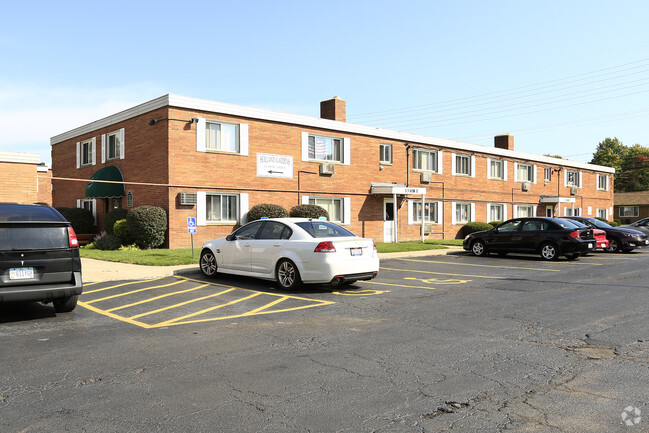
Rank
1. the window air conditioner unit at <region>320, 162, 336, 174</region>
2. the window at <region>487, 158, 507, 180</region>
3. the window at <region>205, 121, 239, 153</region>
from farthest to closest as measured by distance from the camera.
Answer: the window at <region>487, 158, 507, 180</region> < the window air conditioner unit at <region>320, 162, 336, 174</region> < the window at <region>205, 121, 239, 153</region>

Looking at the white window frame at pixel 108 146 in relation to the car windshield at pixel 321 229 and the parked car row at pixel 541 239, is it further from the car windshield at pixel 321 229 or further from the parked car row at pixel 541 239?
the parked car row at pixel 541 239

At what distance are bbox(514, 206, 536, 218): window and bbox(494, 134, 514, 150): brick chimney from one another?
14.5ft

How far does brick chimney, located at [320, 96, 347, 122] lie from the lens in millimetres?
26422

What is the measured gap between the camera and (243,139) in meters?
21.4

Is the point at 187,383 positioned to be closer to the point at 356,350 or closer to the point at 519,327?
the point at 356,350

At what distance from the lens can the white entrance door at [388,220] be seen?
89.0 ft

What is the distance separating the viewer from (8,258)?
745cm

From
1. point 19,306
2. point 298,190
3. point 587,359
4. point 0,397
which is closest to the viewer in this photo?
point 0,397

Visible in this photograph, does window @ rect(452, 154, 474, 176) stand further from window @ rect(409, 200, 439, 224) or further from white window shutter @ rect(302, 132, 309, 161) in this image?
white window shutter @ rect(302, 132, 309, 161)

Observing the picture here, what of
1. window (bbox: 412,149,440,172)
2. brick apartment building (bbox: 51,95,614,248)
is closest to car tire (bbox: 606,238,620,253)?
brick apartment building (bbox: 51,95,614,248)

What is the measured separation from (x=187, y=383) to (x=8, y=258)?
4252mm

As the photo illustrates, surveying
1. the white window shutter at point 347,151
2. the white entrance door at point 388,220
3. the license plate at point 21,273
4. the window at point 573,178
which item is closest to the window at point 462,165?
the white entrance door at point 388,220

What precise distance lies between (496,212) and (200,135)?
2195cm

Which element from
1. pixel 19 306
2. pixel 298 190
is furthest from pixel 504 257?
pixel 19 306
